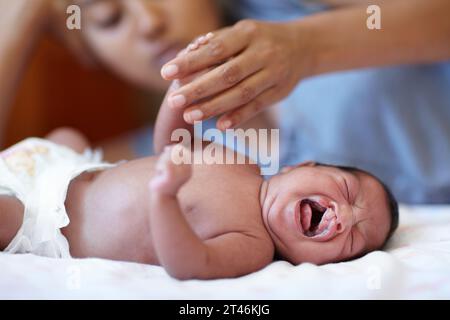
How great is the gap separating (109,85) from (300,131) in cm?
125

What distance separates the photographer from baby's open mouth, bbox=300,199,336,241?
86 centimetres

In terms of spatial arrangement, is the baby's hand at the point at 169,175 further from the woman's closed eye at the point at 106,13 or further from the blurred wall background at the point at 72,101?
the blurred wall background at the point at 72,101

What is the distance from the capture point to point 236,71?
89 cm

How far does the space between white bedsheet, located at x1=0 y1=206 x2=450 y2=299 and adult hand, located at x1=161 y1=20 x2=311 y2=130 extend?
0.83 feet

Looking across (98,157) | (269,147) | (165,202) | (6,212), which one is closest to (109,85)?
(269,147)

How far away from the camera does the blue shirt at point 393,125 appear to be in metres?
Result: 1.44

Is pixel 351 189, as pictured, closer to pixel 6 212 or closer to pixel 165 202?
pixel 165 202

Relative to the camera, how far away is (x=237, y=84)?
0.91 m

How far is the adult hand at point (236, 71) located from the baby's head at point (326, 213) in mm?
142

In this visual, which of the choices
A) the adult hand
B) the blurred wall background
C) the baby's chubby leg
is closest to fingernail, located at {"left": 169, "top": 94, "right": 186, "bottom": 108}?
the adult hand

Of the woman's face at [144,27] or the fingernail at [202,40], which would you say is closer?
the fingernail at [202,40]

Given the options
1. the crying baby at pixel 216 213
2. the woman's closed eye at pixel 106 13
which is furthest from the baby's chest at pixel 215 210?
the woman's closed eye at pixel 106 13

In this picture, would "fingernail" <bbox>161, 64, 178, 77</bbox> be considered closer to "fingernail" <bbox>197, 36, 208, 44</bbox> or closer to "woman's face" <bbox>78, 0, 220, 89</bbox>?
"fingernail" <bbox>197, 36, 208, 44</bbox>
